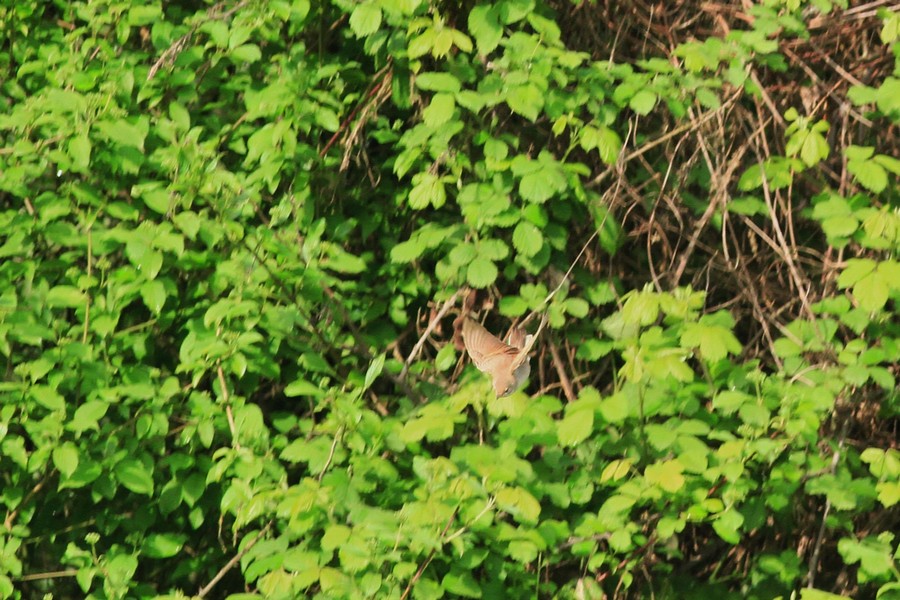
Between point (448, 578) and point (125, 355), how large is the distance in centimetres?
121

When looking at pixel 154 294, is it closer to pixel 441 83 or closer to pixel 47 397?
pixel 47 397

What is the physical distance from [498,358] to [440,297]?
453mm

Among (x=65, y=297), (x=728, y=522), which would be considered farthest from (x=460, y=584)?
(x=65, y=297)

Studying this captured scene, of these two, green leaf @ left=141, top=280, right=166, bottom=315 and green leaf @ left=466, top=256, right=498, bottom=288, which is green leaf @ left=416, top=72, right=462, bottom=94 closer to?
green leaf @ left=466, top=256, right=498, bottom=288

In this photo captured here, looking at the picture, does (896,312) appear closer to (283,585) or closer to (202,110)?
(283,585)

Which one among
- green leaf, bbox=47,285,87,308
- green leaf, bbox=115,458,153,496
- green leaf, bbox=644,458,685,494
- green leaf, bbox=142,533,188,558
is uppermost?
green leaf, bbox=47,285,87,308

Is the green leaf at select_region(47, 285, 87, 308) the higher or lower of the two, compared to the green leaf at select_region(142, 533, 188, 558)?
higher

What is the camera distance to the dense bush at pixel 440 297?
3.00 m

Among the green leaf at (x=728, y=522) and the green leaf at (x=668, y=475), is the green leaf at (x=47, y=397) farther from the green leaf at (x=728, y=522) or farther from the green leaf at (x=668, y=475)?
the green leaf at (x=728, y=522)

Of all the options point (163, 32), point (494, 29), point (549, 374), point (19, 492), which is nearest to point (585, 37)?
point (494, 29)

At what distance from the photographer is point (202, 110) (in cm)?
370

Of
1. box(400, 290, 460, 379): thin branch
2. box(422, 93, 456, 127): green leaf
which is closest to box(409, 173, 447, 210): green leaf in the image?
box(422, 93, 456, 127): green leaf

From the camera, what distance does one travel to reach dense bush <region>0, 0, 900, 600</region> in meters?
3.00

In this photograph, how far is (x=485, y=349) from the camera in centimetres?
312
